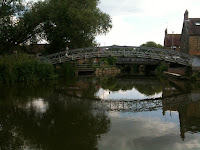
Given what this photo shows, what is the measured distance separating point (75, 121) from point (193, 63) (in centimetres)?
2206

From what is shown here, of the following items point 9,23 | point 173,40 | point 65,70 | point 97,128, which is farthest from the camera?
point 173,40

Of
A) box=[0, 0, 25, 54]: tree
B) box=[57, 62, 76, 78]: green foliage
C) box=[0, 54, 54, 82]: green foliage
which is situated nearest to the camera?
box=[0, 54, 54, 82]: green foliage

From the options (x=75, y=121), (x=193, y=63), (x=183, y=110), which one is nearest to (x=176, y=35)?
(x=193, y=63)

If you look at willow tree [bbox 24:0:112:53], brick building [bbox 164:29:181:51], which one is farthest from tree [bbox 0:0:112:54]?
brick building [bbox 164:29:181:51]

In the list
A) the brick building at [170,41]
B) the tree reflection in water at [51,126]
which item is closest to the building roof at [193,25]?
the brick building at [170,41]

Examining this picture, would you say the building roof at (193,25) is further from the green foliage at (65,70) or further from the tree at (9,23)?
the tree at (9,23)

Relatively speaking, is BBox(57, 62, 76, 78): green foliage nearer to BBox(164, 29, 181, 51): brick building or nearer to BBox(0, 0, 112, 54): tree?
BBox(0, 0, 112, 54): tree

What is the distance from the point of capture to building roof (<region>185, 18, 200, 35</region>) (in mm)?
31875

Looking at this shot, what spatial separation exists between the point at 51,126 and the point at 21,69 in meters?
15.7

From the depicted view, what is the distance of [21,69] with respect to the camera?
2128cm

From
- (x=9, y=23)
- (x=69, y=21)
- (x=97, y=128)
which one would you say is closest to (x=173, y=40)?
(x=69, y=21)

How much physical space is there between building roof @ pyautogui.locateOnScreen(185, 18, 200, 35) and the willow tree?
12.4 meters

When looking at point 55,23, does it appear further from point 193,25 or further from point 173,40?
point 173,40

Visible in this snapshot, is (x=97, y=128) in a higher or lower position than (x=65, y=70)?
lower
